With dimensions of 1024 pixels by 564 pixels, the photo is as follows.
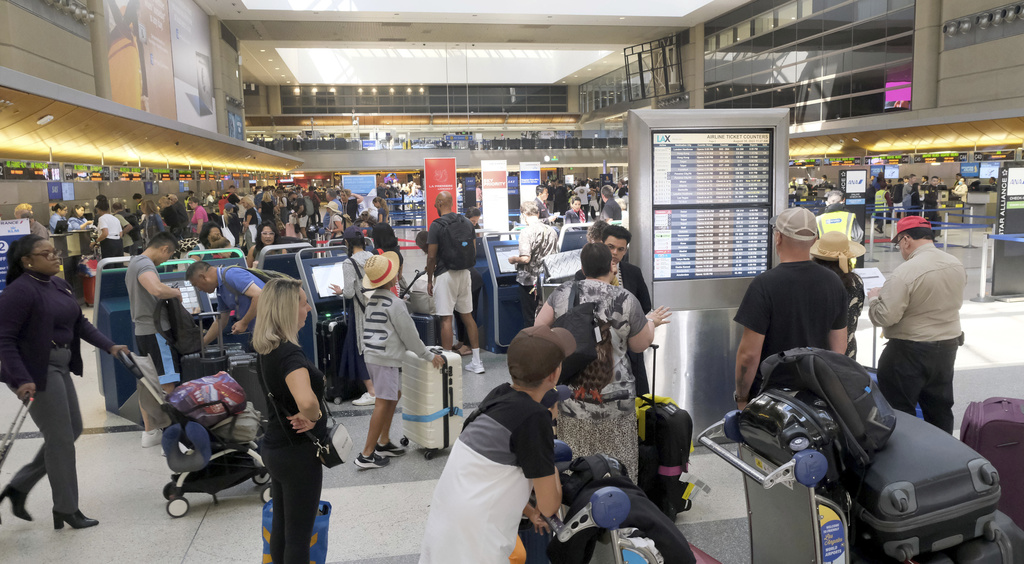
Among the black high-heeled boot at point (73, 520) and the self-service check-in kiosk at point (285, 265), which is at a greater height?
the self-service check-in kiosk at point (285, 265)

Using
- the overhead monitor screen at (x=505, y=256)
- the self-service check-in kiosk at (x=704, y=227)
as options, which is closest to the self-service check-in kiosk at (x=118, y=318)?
the overhead monitor screen at (x=505, y=256)

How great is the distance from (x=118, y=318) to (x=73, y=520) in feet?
6.78

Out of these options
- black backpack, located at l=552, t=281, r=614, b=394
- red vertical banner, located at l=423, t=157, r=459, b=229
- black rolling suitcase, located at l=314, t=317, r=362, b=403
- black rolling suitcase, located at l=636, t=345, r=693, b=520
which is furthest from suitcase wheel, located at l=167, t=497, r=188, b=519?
red vertical banner, located at l=423, t=157, r=459, b=229

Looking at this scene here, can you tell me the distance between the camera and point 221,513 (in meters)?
4.01

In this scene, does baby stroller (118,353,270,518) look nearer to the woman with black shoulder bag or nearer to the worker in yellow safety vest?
the woman with black shoulder bag

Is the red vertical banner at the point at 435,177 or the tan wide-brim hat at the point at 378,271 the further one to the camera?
the red vertical banner at the point at 435,177

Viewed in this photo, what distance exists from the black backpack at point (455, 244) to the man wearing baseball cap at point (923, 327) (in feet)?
12.4

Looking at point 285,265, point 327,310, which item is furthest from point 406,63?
point 327,310

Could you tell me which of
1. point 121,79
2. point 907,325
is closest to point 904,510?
point 907,325

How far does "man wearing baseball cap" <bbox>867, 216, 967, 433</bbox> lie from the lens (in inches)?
149

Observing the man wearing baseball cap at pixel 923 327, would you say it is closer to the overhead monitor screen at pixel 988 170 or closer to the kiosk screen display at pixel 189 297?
the kiosk screen display at pixel 189 297

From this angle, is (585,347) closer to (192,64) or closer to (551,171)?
(192,64)

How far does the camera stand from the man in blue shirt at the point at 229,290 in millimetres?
4934

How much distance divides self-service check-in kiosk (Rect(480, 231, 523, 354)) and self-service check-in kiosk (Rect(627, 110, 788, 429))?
2951mm
